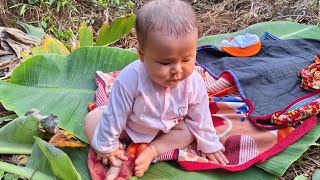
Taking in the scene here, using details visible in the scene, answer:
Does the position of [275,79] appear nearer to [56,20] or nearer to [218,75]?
[218,75]

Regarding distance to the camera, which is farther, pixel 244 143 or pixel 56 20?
pixel 56 20

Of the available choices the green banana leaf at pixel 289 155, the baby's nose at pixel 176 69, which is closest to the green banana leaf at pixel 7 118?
the baby's nose at pixel 176 69

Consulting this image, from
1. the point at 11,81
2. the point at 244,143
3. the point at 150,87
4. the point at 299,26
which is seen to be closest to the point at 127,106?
the point at 150,87

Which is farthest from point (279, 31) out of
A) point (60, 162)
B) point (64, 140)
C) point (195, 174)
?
point (60, 162)

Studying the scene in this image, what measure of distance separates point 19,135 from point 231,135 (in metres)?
0.85

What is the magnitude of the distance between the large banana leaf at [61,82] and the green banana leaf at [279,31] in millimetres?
574

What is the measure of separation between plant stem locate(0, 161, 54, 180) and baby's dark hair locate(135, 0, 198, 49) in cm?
69

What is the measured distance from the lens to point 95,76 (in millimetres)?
2104

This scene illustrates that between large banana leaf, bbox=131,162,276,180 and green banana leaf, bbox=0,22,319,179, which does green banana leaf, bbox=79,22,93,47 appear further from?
large banana leaf, bbox=131,162,276,180

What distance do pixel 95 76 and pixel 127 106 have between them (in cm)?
58

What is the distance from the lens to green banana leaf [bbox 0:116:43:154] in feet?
5.95

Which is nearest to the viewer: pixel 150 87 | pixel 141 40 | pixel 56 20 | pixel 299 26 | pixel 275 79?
pixel 141 40

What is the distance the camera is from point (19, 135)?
184 cm

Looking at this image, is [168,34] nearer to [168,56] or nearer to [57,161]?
[168,56]
